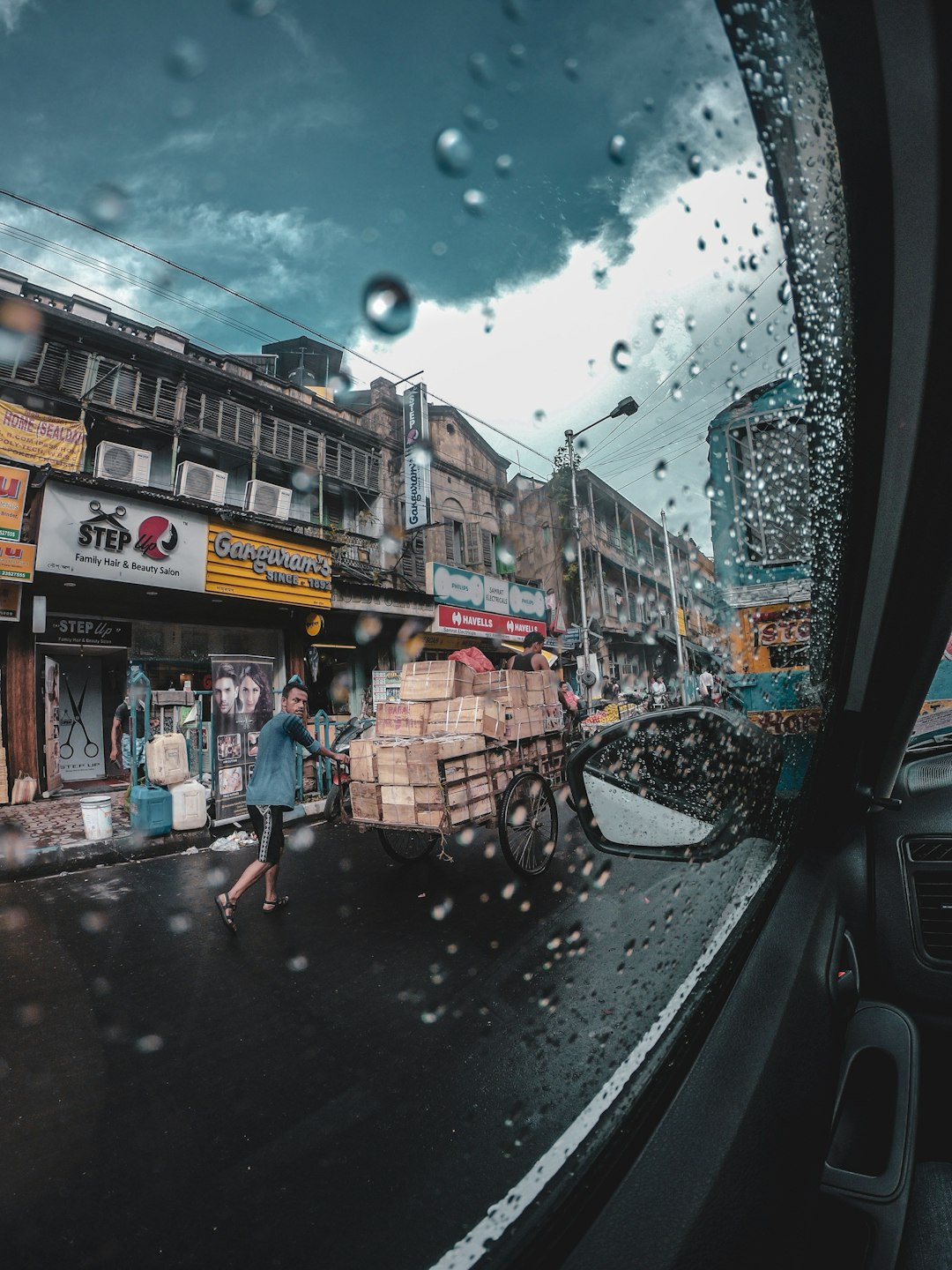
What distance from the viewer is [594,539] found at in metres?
1.82

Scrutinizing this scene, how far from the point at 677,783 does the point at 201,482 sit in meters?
11.9

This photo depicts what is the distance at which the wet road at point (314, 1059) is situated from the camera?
158 cm

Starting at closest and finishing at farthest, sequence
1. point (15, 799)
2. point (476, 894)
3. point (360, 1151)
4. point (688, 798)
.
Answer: point (688, 798), point (360, 1151), point (476, 894), point (15, 799)

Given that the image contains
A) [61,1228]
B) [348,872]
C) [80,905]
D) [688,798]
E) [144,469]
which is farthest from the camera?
[144,469]

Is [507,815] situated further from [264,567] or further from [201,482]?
[201,482]

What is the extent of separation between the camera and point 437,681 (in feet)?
17.6

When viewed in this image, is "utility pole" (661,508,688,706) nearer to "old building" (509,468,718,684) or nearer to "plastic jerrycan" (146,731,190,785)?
"old building" (509,468,718,684)

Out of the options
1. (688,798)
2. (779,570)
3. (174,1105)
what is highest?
(779,570)

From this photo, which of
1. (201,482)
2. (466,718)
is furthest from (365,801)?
(201,482)

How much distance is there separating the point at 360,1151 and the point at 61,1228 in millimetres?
876

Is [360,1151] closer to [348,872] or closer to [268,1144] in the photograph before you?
[268,1144]

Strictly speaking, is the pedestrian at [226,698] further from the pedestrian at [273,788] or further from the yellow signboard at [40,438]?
the yellow signboard at [40,438]

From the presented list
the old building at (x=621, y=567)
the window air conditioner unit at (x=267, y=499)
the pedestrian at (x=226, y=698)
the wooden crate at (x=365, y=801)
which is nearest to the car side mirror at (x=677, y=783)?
the old building at (x=621, y=567)

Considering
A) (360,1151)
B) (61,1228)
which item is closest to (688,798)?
(360,1151)
